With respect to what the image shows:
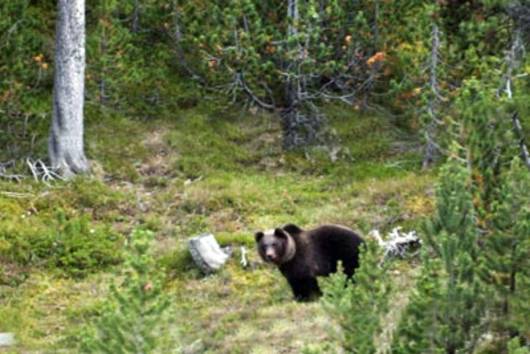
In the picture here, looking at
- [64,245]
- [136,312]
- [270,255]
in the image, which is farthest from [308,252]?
[136,312]

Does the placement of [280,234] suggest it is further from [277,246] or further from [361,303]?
[361,303]

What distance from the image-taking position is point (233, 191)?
65.5ft

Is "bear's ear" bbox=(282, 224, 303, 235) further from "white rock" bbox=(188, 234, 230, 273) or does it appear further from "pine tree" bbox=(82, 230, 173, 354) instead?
"pine tree" bbox=(82, 230, 173, 354)

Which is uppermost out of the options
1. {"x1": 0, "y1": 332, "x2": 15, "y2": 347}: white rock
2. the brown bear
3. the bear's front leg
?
the brown bear

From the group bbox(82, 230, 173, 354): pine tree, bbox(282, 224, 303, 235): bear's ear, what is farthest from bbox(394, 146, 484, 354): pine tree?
bbox(282, 224, 303, 235): bear's ear

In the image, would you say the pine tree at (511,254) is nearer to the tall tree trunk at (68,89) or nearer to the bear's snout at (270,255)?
the bear's snout at (270,255)

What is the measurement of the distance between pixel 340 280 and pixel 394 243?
7606 millimetres

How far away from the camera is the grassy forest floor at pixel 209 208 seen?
1483 cm

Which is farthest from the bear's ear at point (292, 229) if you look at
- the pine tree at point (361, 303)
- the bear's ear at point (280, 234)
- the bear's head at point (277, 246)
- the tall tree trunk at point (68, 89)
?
the tall tree trunk at point (68, 89)

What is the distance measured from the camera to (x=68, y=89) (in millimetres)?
21016

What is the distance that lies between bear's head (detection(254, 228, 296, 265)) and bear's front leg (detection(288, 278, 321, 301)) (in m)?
0.32

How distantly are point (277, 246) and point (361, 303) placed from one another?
550 cm

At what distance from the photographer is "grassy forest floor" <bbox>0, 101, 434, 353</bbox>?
48.6 feet

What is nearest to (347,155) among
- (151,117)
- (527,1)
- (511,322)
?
(151,117)
